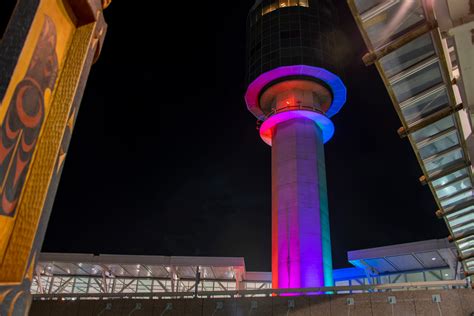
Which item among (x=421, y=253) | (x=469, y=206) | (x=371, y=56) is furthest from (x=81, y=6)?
(x=421, y=253)

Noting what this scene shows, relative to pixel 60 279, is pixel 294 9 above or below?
above

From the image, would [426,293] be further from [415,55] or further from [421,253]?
[421,253]

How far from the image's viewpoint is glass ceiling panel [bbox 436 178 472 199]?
946 cm

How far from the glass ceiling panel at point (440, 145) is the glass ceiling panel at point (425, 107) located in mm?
812

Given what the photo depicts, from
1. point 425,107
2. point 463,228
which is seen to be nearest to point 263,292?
point 463,228

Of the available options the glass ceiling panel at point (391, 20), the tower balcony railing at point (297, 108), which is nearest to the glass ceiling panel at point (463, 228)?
the glass ceiling panel at point (391, 20)

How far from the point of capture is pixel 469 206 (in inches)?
394

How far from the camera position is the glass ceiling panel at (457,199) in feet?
32.5

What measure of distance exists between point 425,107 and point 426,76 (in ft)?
Result: 2.81

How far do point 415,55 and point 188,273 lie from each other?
1521 inches

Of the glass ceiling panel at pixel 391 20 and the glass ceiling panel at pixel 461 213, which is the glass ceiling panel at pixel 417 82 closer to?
the glass ceiling panel at pixel 391 20

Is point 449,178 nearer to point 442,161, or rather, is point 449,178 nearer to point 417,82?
point 442,161

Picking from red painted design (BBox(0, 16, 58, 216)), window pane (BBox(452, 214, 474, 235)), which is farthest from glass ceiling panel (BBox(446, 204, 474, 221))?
red painted design (BBox(0, 16, 58, 216))

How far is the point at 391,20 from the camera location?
6.45 meters
